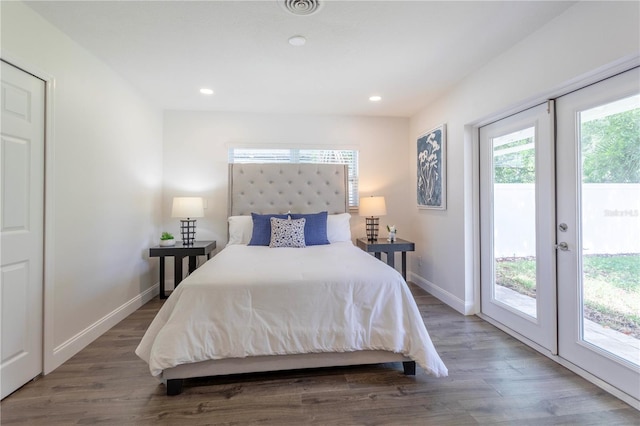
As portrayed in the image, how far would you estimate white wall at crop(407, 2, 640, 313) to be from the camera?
1724mm

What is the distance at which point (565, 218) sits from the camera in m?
2.10

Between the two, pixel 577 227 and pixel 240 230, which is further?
pixel 240 230

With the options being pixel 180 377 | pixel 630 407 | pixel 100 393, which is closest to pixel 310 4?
pixel 180 377

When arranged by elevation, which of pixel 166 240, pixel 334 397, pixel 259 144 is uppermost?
pixel 259 144

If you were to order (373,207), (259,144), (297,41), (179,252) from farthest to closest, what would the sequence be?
(259,144)
(373,207)
(179,252)
(297,41)

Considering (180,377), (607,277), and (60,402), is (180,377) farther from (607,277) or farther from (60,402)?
(607,277)

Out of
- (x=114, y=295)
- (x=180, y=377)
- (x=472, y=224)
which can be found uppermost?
(x=472, y=224)

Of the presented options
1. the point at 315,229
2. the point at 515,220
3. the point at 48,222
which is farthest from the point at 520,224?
the point at 48,222

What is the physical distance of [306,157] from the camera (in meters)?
4.20

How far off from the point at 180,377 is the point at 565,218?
2.90m

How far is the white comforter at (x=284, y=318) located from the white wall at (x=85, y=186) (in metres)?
1.01

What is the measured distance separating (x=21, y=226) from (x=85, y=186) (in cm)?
66

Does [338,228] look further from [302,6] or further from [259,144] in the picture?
[302,6]

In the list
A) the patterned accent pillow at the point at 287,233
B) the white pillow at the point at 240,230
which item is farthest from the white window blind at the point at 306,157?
the patterned accent pillow at the point at 287,233
